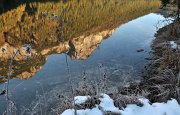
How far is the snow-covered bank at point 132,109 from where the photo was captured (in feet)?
25.0

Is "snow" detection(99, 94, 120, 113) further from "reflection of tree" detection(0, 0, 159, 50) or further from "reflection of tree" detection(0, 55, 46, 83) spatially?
"reflection of tree" detection(0, 0, 159, 50)

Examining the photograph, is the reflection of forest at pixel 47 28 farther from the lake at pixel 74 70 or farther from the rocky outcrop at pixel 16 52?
the rocky outcrop at pixel 16 52

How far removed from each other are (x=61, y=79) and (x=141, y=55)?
722 cm

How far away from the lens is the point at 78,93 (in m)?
10.2

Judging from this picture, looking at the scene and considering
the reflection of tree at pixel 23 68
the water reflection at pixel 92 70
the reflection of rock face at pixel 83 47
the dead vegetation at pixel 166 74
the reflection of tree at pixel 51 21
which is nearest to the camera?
the dead vegetation at pixel 166 74

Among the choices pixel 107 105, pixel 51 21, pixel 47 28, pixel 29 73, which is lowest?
pixel 107 105

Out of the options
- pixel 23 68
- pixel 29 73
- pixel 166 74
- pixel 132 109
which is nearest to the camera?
pixel 132 109

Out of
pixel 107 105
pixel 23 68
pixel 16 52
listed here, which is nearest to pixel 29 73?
pixel 23 68

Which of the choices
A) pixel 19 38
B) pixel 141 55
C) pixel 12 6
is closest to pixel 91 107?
pixel 141 55

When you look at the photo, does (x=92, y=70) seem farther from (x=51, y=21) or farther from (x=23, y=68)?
(x=51, y=21)

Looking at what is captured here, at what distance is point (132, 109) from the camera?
→ 26.0ft

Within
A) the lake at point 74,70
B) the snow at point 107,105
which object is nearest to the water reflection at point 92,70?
the lake at point 74,70

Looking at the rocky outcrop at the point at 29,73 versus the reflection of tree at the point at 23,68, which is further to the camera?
the reflection of tree at the point at 23,68

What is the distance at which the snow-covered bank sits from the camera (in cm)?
761
